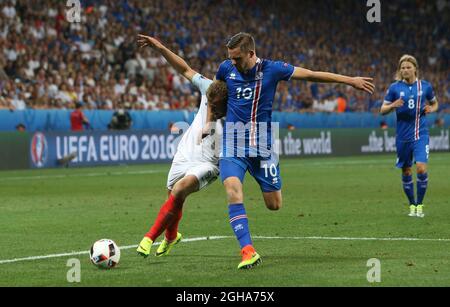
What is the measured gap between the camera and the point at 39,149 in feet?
89.0

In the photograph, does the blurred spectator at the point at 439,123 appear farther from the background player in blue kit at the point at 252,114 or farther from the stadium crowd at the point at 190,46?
the background player in blue kit at the point at 252,114

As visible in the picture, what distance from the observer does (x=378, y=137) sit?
38.7 meters

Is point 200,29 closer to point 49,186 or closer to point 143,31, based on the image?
point 143,31

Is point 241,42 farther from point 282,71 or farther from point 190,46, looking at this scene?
point 190,46

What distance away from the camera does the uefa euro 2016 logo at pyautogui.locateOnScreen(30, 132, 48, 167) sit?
2694cm

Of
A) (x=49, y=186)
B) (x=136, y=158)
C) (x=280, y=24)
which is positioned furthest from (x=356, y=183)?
(x=280, y=24)

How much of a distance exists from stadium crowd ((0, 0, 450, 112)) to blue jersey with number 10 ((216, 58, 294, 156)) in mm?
18337

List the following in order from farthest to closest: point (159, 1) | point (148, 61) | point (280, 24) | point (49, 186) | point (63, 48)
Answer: point (280, 24), point (159, 1), point (148, 61), point (63, 48), point (49, 186)

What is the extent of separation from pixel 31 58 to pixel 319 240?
758 inches

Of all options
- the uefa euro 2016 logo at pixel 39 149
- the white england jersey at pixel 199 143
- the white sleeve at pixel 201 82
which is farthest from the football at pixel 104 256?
the uefa euro 2016 logo at pixel 39 149

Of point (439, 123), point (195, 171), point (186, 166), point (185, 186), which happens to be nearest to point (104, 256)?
point (185, 186)

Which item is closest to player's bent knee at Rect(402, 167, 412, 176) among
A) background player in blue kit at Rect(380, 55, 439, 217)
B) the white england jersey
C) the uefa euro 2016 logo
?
background player in blue kit at Rect(380, 55, 439, 217)

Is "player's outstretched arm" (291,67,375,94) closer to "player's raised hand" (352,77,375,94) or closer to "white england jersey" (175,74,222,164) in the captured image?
"player's raised hand" (352,77,375,94)

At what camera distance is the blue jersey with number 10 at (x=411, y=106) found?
15.1 meters
